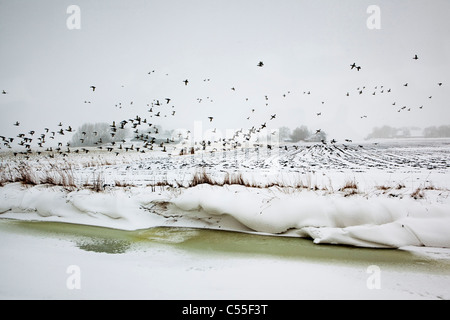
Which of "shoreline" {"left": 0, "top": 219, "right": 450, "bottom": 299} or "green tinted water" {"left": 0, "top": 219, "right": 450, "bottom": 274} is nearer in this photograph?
"shoreline" {"left": 0, "top": 219, "right": 450, "bottom": 299}

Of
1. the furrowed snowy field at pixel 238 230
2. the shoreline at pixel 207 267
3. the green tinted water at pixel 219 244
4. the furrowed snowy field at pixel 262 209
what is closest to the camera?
the shoreline at pixel 207 267

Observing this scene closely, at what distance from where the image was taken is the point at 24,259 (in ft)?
20.4

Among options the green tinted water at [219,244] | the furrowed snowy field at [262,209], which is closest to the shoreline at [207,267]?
the green tinted water at [219,244]

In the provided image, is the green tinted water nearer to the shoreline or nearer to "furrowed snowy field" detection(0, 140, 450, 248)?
the shoreline

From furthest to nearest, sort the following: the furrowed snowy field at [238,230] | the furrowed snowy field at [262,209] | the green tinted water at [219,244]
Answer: the furrowed snowy field at [262,209] < the green tinted water at [219,244] < the furrowed snowy field at [238,230]

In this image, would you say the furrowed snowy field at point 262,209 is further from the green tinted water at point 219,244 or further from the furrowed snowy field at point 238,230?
the green tinted water at point 219,244

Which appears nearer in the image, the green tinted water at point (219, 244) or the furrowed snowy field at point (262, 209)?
the green tinted water at point (219, 244)

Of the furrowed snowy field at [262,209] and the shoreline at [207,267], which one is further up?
the furrowed snowy field at [262,209]

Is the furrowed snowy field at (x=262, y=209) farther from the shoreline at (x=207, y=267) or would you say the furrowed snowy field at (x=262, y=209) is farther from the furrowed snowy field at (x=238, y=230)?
the shoreline at (x=207, y=267)

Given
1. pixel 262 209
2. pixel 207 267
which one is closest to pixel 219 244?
pixel 207 267

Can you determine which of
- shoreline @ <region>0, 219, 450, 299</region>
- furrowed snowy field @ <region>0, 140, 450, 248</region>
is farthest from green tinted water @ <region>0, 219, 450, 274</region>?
furrowed snowy field @ <region>0, 140, 450, 248</region>

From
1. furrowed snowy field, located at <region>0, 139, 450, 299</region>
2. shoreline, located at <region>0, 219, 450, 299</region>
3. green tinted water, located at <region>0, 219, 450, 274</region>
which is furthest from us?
green tinted water, located at <region>0, 219, 450, 274</region>

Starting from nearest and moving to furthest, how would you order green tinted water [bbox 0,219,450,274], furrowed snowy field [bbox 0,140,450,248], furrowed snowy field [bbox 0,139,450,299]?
furrowed snowy field [bbox 0,139,450,299] → green tinted water [bbox 0,219,450,274] → furrowed snowy field [bbox 0,140,450,248]

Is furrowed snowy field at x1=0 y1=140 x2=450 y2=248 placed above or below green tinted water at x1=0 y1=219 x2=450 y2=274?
above
